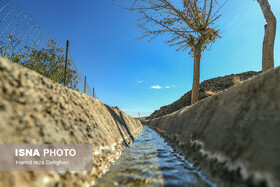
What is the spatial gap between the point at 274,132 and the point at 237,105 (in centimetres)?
49

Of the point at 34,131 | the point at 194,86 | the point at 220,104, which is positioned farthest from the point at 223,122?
the point at 194,86

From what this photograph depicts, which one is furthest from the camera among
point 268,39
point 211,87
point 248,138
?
point 211,87

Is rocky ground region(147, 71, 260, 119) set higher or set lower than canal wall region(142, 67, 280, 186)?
higher

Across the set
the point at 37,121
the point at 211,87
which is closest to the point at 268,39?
the point at 37,121

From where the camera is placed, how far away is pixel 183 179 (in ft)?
4.36

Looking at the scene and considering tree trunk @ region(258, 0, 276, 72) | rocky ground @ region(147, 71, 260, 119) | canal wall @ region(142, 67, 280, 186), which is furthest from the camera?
rocky ground @ region(147, 71, 260, 119)

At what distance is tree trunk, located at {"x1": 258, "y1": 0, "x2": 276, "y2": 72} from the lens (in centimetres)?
431

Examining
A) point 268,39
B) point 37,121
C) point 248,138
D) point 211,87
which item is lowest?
point 248,138

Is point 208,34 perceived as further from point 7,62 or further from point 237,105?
point 7,62

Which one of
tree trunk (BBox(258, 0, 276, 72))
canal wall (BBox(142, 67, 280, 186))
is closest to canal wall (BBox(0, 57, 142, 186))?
canal wall (BBox(142, 67, 280, 186))

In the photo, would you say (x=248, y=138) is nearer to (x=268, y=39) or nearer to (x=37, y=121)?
(x=37, y=121)

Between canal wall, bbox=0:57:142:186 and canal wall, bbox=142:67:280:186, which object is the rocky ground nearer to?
canal wall, bbox=142:67:280:186

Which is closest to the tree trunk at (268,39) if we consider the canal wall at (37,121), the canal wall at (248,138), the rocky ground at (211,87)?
the canal wall at (248,138)

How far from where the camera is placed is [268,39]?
4.39 metres
